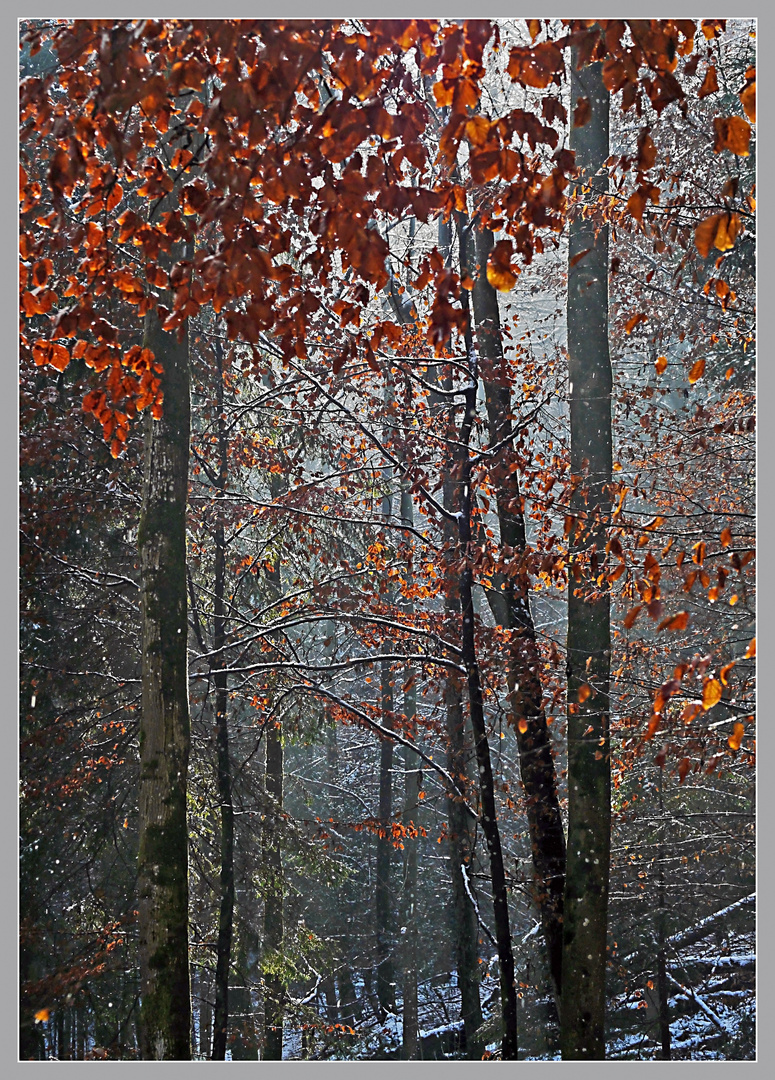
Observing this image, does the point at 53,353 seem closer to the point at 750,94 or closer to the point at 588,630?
the point at 750,94

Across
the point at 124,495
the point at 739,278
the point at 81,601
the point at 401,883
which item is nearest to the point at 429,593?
the point at 124,495

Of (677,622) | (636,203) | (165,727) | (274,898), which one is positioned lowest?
(274,898)

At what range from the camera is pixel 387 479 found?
250 inches

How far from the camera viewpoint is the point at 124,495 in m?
6.64

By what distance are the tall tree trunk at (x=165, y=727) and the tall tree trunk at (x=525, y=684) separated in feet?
6.35

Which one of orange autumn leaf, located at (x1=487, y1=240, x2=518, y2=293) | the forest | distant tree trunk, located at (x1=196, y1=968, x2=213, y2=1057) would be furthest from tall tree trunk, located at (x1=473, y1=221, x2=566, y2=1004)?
distant tree trunk, located at (x1=196, y1=968, x2=213, y2=1057)

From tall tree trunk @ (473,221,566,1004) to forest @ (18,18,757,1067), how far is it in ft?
0.10

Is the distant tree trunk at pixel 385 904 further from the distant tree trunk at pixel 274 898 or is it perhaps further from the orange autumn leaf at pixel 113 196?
the orange autumn leaf at pixel 113 196

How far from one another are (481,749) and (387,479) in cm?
218

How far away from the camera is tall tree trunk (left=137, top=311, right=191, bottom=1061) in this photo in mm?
4035

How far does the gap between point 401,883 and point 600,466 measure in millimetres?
10321

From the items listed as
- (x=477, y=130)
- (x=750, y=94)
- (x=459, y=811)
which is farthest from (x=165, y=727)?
(x=459, y=811)

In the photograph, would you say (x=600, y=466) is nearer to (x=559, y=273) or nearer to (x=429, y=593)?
(x=429, y=593)

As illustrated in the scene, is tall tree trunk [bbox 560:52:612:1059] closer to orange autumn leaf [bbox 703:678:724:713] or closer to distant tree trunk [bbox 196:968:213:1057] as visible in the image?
orange autumn leaf [bbox 703:678:724:713]
